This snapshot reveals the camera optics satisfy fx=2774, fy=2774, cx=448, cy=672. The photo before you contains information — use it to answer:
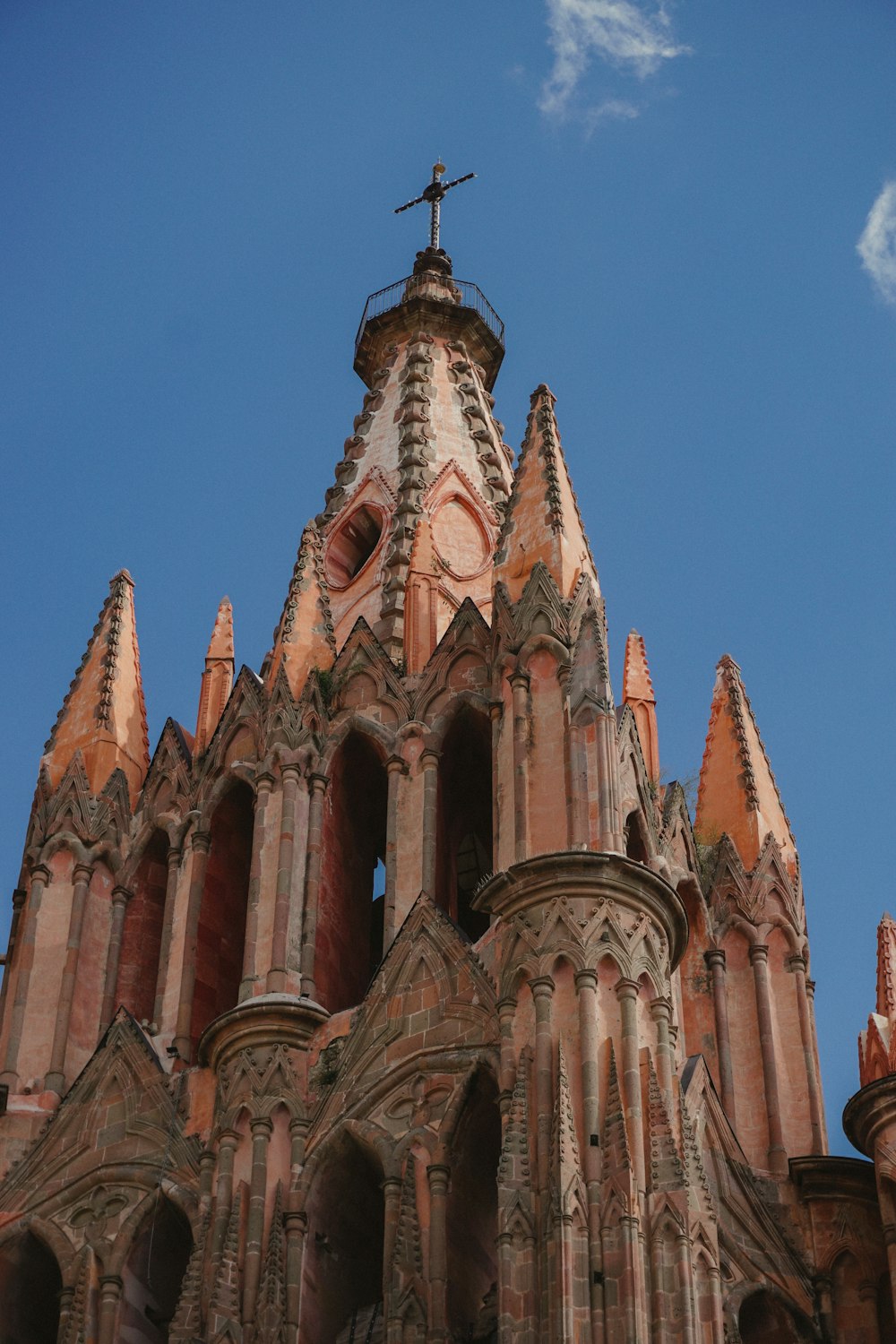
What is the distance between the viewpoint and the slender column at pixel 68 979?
33.0 metres

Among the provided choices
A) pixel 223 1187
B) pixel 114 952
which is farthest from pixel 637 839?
pixel 223 1187

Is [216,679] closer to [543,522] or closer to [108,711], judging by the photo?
[108,711]

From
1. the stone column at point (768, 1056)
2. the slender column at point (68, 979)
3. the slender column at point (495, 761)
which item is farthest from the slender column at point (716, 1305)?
the slender column at point (68, 979)

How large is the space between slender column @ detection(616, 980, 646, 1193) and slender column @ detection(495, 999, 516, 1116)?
1.14 m

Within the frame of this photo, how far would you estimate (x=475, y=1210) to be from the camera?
29.4m

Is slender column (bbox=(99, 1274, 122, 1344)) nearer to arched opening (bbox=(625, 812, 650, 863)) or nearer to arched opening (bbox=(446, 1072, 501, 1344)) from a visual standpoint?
arched opening (bbox=(446, 1072, 501, 1344))

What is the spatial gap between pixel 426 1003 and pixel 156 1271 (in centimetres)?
430

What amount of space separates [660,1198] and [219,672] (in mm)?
12704

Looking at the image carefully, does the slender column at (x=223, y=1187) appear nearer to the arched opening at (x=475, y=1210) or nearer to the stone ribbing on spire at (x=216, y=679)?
the arched opening at (x=475, y=1210)

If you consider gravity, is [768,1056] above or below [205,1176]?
above

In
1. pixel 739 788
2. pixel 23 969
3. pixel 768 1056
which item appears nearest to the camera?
pixel 23 969

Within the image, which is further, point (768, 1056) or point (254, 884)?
point (768, 1056)

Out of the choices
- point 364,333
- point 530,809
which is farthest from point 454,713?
point 364,333

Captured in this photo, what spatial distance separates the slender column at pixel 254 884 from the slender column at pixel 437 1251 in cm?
383
